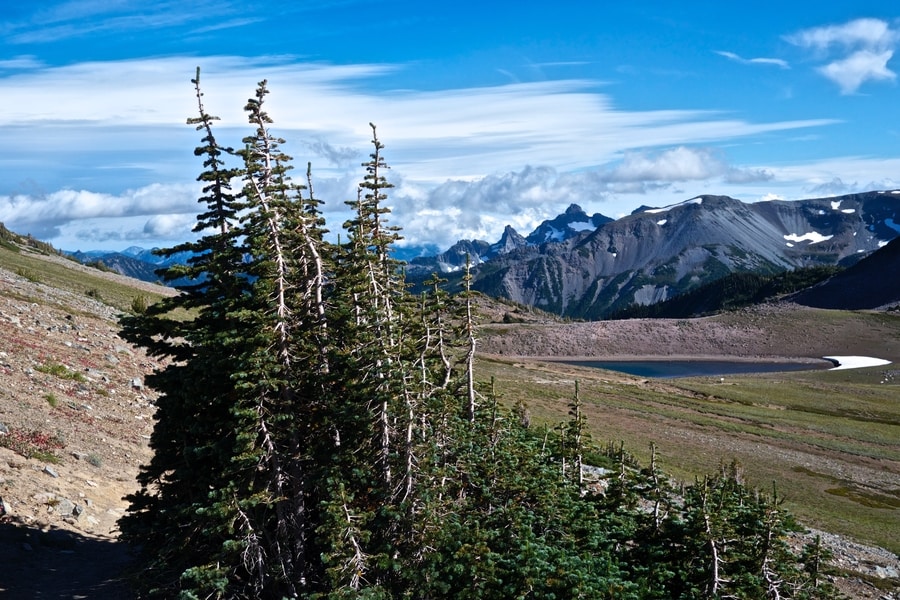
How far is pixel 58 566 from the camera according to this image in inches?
826

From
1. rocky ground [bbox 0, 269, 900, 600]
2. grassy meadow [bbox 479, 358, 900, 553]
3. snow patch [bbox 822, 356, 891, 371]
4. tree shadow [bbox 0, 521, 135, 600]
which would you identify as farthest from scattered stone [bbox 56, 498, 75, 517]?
snow patch [bbox 822, 356, 891, 371]

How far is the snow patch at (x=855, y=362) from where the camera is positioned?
13455cm

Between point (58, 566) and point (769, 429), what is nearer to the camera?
point (58, 566)

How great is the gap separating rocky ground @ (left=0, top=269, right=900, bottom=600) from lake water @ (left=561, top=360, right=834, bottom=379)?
105099 mm

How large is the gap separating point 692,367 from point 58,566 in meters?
140

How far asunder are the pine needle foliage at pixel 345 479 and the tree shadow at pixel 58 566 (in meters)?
1.80

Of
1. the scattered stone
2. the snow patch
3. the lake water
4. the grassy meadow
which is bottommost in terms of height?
the lake water

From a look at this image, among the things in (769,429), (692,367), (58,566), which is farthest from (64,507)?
(692,367)

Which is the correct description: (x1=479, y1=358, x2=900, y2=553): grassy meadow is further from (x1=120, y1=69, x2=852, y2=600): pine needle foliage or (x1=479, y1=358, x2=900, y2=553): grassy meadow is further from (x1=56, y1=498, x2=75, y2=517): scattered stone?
(x1=56, y1=498, x2=75, y2=517): scattered stone

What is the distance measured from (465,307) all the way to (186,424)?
35.6 ft

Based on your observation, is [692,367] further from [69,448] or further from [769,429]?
[69,448]

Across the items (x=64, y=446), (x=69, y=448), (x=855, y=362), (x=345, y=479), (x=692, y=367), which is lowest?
(x=692, y=367)

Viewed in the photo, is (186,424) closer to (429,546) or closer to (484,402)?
(429,546)

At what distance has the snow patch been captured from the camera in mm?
134550
